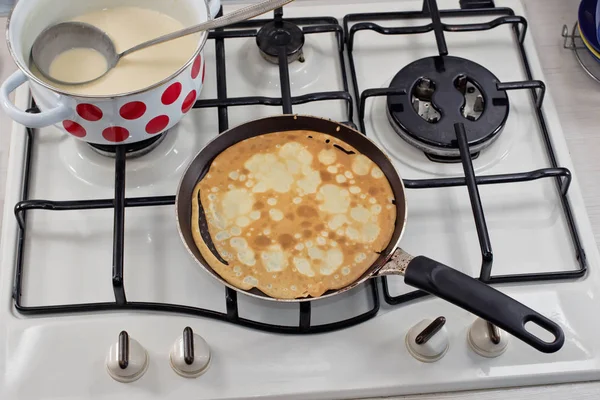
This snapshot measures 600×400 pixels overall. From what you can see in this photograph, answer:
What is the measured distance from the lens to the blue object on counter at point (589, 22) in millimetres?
838

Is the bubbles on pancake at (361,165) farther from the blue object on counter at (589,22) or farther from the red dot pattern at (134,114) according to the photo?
the blue object on counter at (589,22)

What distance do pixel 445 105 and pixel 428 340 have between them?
258mm

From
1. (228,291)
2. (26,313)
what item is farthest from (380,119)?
(26,313)

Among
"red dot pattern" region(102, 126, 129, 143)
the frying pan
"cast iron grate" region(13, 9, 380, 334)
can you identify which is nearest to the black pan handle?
the frying pan

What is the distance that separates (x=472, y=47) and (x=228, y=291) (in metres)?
0.42

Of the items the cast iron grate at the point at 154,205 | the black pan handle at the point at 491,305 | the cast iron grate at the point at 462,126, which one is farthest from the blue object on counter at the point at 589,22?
the black pan handle at the point at 491,305

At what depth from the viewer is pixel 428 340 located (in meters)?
0.66

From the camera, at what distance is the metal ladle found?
0.72 m

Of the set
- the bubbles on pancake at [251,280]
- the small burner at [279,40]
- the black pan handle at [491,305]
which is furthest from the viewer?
the small burner at [279,40]

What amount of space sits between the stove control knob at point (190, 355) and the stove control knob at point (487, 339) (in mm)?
239

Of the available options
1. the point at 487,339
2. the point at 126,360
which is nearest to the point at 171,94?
the point at 126,360

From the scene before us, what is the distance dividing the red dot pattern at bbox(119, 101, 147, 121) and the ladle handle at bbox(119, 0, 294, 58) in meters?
0.09

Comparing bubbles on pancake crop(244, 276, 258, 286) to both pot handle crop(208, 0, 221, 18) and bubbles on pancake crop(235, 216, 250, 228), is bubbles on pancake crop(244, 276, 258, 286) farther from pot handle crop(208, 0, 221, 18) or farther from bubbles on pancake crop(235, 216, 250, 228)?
pot handle crop(208, 0, 221, 18)

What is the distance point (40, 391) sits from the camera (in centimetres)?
66
